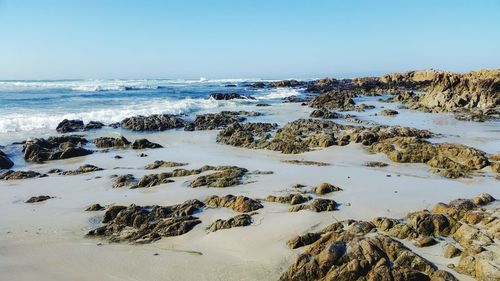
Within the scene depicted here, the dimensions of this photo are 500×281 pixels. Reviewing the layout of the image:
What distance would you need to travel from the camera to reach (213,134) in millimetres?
16484

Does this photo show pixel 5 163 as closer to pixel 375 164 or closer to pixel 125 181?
pixel 125 181

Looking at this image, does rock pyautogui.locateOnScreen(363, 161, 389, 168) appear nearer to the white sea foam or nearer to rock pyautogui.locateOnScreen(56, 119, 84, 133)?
rock pyautogui.locateOnScreen(56, 119, 84, 133)

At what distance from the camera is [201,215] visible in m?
6.82

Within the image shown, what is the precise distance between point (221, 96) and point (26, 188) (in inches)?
1121

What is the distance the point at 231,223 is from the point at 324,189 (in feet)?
7.05

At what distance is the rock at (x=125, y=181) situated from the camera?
884 cm

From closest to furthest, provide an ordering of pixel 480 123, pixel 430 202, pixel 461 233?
pixel 461 233 < pixel 430 202 < pixel 480 123

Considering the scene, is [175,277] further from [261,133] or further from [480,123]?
[480,123]

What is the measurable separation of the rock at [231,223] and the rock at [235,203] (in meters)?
0.44

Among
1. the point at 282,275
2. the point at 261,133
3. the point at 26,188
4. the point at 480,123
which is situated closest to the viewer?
the point at 282,275

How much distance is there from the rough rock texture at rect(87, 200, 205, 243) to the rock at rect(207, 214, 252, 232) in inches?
13.3

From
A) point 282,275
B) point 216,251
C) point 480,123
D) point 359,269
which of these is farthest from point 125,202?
point 480,123

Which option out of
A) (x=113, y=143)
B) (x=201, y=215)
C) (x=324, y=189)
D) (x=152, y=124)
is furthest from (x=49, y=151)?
(x=324, y=189)

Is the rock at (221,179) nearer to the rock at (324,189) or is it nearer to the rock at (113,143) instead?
the rock at (324,189)
